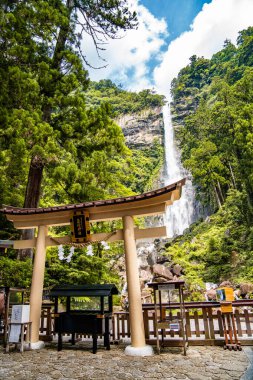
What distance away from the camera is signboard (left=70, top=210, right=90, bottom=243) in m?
6.41

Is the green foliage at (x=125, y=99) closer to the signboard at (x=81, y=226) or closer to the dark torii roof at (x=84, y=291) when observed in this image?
the signboard at (x=81, y=226)

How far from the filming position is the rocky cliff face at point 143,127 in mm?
41906

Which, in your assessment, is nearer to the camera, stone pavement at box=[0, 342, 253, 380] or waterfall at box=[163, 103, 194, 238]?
stone pavement at box=[0, 342, 253, 380]

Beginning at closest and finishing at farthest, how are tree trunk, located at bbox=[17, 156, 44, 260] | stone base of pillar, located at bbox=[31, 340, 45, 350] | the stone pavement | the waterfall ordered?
the stone pavement → stone base of pillar, located at bbox=[31, 340, 45, 350] → tree trunk, located at bbox=[17, 156, 44, 260] → the waterfall

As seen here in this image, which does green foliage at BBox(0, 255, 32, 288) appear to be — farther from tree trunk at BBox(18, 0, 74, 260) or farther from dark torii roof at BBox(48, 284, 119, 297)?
dark torii roof at BBox(48, 284, 119, 297)

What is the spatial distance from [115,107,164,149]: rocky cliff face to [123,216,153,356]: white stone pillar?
36.2m

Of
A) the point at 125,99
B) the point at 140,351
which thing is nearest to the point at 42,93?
the point at 140,351

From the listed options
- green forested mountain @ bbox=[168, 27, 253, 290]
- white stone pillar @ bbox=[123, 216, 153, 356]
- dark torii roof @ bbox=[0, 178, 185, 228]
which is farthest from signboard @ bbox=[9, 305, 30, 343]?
green forested mountain @ bbox=[168, 27, 253, 290]

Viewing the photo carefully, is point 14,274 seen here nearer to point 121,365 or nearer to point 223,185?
point 121,365

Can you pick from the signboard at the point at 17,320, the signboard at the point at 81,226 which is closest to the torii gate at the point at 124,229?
the signboard at the point at 81,226

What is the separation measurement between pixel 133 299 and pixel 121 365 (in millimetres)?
1315

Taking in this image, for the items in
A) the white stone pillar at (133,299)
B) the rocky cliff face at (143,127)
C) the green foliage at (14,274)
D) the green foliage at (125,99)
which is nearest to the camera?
the white stone pillar at (133,299)

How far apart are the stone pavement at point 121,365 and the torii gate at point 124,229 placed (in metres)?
0.53

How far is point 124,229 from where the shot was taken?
6.11 m
